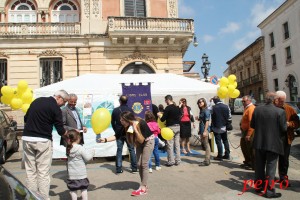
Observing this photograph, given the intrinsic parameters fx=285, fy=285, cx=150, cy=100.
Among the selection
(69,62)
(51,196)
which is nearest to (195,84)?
(51,196)

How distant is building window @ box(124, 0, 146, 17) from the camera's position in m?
17.8

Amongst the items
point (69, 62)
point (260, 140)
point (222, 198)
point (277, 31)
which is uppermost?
point (277, 31)

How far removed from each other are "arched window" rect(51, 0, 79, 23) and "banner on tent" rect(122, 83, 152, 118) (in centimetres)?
1069

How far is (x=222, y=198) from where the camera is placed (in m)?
4.97

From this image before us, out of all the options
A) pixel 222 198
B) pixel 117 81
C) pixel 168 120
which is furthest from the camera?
pixel 117 81

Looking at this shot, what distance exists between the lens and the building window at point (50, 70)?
16625 mm

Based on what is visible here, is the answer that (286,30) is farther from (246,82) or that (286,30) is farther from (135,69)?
(135,69)

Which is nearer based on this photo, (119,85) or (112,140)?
(112,140)

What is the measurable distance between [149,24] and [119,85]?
8.42 meters

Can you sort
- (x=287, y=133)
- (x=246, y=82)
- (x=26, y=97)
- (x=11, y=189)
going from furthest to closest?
1. (x=246, y=82)
2. (x=26, y=97)
3. (x=287, y=133)
4. (x=11, y=189)

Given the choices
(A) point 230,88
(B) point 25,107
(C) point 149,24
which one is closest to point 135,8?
(C) point 149,24

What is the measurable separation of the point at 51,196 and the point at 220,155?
476 centimetres

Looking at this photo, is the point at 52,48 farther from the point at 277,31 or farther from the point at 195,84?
the point at 277,31

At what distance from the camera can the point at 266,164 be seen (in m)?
5.11
